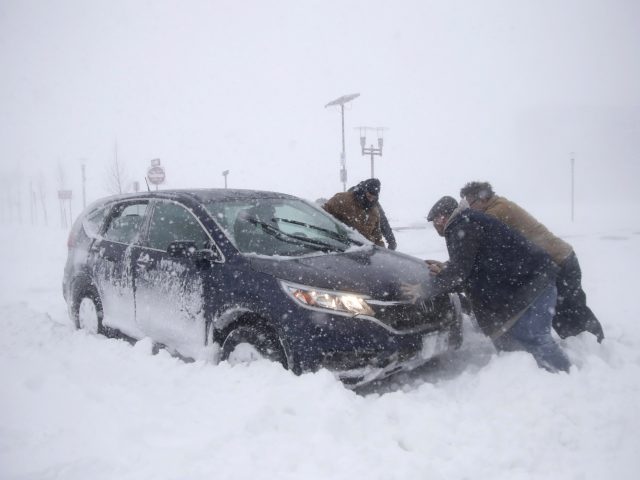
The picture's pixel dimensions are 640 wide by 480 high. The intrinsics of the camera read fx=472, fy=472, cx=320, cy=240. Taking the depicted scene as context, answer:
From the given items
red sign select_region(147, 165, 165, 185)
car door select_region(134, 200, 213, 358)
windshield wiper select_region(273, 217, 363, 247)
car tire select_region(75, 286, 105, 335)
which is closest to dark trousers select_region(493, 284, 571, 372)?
windshield wiper select_region(273, 217, 363, 247)

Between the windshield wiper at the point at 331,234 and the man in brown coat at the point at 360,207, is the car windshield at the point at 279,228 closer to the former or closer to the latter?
the windshield wiper at the point at 331,234

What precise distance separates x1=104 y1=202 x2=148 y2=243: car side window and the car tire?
60 cm

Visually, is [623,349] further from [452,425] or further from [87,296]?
[87,296]

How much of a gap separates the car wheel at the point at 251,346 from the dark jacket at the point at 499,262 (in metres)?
1.29

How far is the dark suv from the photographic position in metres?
3.09

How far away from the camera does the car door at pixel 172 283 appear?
363 cm

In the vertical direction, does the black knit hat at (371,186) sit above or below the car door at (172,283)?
above

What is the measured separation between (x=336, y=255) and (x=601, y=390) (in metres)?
2.06

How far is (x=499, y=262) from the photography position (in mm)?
3648

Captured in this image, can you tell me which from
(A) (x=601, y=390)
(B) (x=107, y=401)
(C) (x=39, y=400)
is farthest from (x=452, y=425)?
(C) (x=39, y=400)

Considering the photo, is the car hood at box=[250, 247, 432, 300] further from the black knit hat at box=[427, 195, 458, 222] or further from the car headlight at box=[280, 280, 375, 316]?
the black knit hat at box=[427, 195, 458, 222]

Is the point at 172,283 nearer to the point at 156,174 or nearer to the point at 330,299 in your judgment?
the point at 330,299

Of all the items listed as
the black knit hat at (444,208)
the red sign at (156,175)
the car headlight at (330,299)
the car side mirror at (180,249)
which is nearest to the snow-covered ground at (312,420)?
the car headlight at (330,299)

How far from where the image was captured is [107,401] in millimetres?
3146
